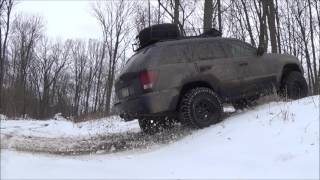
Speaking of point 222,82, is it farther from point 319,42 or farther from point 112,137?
point 319,42

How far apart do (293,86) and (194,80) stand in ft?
10.1

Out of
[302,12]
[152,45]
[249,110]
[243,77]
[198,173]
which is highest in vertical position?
[302,12]

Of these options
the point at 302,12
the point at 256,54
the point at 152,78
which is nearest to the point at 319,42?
the point at 302,12

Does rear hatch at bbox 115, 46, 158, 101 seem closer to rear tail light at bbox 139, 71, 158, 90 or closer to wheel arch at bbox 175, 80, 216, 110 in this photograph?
rear tail light at bbox 139, 71, 158, 90

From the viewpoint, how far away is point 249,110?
10789 millimetres

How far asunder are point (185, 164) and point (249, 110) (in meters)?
3.83

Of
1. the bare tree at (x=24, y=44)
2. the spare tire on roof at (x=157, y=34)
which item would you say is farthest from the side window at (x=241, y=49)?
the bare tree at (x=24, y=44)

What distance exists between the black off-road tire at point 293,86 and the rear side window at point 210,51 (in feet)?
6.44

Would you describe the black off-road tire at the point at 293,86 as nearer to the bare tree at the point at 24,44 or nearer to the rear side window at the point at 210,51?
the rear side window at the point at 210,51

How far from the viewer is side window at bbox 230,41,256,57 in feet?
35.8

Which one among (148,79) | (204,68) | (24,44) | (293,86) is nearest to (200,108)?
(204,68)

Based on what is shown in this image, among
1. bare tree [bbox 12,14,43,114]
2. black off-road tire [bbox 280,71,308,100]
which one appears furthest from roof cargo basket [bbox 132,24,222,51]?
bare tree [bbox 12,14,43,114]

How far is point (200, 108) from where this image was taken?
977cm

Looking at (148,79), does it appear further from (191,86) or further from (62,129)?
(62,129)
